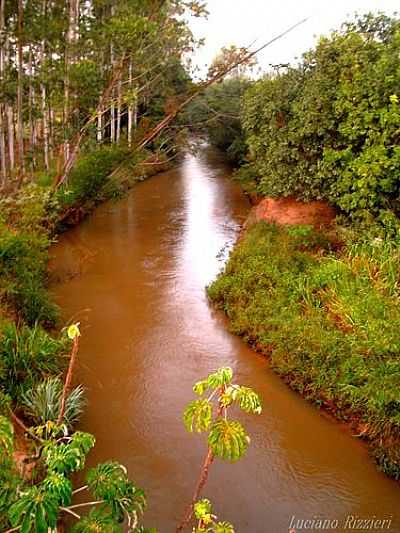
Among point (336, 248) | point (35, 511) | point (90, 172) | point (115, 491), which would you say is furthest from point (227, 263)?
point (35, 511)

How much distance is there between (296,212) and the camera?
8547 mm

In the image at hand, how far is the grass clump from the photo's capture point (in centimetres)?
452

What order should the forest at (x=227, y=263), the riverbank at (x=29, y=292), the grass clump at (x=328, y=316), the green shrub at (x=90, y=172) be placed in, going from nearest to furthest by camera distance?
the forest at (x=227, y=263)
the grass clump at (x=328, y=316)
the riverbank at (x=29, y=292)
the green shrub at (x=90, y=172)

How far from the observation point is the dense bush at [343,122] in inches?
263

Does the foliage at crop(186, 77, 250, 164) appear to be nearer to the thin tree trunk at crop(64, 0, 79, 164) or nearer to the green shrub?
the green shrub

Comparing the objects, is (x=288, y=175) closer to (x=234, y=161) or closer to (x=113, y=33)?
(x=113, y=33)

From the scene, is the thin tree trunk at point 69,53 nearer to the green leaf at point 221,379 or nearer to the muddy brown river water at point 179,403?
the muddy brown river water at point 179,403

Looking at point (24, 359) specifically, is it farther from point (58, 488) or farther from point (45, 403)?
point (58, 488)

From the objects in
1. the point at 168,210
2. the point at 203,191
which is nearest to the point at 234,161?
the point at 203,191

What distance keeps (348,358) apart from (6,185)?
312 inches

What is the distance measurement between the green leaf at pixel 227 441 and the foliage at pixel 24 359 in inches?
116

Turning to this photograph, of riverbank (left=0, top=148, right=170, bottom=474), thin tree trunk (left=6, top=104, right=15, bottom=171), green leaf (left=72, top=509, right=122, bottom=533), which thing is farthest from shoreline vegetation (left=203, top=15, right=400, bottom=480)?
thin tree trunk (left=6, top=104, right=15, bottom=171)

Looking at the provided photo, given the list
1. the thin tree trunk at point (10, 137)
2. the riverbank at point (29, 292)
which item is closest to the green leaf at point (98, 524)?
the riverbank at point (29, 292)

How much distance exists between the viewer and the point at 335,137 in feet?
24.8
